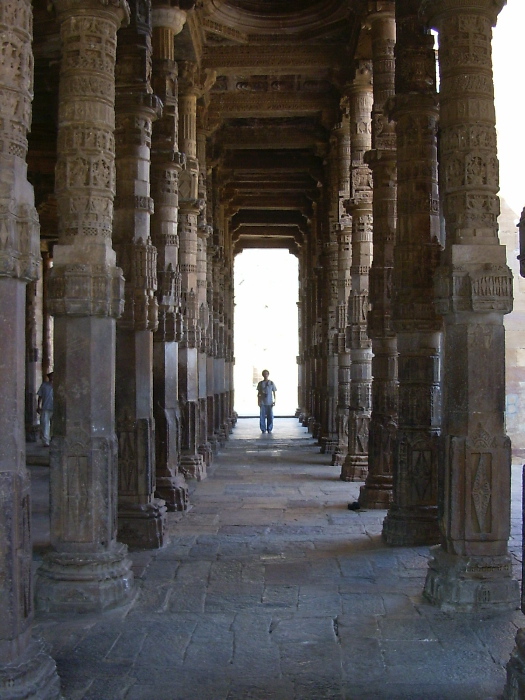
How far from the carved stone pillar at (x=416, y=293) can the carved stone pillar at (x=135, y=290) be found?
272 centimetres

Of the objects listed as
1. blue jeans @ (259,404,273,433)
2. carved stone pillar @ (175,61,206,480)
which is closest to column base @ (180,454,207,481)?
carved stone pillar @ (175,61,206,480)

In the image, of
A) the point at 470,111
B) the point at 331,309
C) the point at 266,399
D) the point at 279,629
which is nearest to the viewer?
the point at 279,629

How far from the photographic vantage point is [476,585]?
6.80 m

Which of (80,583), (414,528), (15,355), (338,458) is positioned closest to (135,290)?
(80,583)

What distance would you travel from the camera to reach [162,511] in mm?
9414

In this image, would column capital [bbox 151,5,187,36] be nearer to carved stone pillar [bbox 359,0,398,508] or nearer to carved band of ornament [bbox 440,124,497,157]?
carved stone pillar [bbox 359,0,398,508]

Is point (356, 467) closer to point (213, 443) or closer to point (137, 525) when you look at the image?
point (213, 443)

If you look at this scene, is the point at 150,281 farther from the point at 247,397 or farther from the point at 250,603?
the point at 247,397

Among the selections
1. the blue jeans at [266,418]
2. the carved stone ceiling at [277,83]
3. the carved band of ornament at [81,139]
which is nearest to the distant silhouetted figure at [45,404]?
the carved stone ceiling at [277,83]

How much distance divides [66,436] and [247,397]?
154 ft

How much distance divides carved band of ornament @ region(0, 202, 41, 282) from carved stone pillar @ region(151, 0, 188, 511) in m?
6.49

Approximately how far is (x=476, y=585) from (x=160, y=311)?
6037mm

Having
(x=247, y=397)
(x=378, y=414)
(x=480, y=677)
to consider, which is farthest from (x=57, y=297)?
(x=247, y=397)

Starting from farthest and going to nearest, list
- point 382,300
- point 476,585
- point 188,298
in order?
point 188,298
point 382,300
point 476,585
